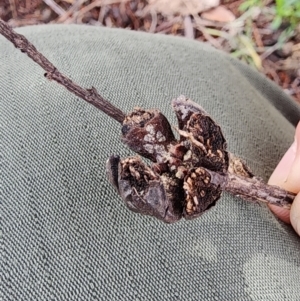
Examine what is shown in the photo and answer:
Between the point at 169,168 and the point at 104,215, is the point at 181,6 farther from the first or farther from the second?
the point at 169,168

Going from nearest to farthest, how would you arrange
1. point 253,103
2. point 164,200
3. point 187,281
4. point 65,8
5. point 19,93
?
point 164,200
point 187,281
point 19,93
point 253,103
point 65,8

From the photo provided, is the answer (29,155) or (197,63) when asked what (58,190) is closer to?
(29,155)

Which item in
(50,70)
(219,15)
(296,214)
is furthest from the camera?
(219,15)

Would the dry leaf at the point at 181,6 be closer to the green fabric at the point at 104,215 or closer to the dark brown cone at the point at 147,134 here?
the green fabric at the point at 104,215

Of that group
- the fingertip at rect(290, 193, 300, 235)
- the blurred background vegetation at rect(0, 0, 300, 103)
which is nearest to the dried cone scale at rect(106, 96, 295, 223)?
the fingertip at rect(290, 193, 300, 235)

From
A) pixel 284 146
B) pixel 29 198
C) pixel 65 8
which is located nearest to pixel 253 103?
pixel 284 146

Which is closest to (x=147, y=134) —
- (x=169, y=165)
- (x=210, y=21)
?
(x=169, y=165)
